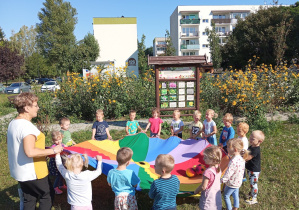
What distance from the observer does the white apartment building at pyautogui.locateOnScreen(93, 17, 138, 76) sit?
3192 cm

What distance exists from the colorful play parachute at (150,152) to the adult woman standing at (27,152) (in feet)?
2.51

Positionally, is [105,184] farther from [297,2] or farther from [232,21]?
[232,21]

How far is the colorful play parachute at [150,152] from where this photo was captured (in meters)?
3.45

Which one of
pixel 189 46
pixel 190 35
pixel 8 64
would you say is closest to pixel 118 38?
pixel 8 64

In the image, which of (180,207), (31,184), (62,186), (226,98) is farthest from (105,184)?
(226,98)

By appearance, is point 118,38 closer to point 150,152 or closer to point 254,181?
point 150,152

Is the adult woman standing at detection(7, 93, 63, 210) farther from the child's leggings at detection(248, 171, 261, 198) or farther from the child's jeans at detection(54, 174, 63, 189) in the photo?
the child's leggings at detection(248, 171, 261, 198)

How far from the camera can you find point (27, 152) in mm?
2383

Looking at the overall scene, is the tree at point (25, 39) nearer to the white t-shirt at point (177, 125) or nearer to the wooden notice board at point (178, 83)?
the wooden notice board at point (178, 83)

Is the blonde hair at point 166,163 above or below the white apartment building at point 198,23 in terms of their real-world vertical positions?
below

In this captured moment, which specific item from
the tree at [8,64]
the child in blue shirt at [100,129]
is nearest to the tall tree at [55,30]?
the tree at [8,64]

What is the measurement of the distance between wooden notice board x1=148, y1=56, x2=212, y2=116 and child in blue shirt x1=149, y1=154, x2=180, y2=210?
5.03 meters

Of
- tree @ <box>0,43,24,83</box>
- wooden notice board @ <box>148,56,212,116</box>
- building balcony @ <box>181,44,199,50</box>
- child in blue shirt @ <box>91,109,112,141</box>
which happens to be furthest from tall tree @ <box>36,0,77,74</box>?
child in blue shirt @ <box>91,109,112,141</box>

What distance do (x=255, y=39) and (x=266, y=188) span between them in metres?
20.5
